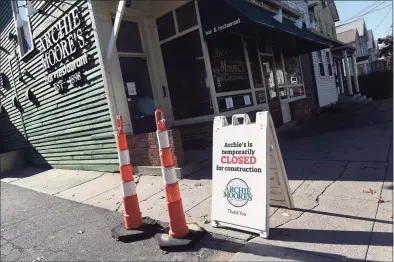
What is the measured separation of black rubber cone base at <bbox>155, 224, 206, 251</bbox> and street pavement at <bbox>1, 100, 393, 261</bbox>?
0.24ft

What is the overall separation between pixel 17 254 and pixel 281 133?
7319mm

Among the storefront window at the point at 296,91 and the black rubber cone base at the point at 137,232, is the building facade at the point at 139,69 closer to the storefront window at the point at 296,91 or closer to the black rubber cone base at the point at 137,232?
the storefront window at the point at 296,91

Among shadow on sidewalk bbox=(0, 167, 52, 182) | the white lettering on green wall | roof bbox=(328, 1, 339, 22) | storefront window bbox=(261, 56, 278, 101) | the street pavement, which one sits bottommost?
the street pavement

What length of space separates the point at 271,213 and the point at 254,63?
6185 millimetres

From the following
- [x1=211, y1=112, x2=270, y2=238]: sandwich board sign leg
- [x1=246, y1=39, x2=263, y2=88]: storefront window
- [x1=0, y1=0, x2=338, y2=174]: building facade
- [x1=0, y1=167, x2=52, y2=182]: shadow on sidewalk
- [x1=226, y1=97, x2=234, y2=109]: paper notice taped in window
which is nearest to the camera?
[x1=211, y1=112, x2=270, y2=238]: sandwich board sign leg

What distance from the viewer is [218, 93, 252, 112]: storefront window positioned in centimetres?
762

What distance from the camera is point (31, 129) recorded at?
10.7 metres

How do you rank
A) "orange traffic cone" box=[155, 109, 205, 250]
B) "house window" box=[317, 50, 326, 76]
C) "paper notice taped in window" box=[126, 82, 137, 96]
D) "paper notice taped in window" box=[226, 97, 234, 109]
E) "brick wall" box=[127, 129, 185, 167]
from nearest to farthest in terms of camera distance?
"orange traffic cone" box=[155, 109, 205, 250]
"brick wall" box=[127, 129, 185, 167]
"paper notice taped in window" box=[126, 82, 137, 96]
"paper notice taped in window" box=[226, 97, 234, 109]
"house window" box=[317, 50, 326, 76]

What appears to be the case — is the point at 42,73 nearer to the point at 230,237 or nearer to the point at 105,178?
the point at 105,178

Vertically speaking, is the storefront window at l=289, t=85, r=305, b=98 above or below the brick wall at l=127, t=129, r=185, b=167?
above

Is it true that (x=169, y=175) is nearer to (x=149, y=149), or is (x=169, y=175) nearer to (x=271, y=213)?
(x=271, y=213)

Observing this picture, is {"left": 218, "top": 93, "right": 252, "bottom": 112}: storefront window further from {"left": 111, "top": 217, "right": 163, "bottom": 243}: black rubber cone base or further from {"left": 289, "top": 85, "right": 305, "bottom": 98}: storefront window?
{"left": 111, "top": 217, "right": 163, "bottom": 243}: black rubber cone base

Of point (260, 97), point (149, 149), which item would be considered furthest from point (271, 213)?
point (260, 97)

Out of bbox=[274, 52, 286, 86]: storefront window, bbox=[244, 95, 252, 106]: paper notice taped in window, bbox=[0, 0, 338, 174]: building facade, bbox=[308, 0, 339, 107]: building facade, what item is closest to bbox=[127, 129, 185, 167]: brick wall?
bbox=[0, 0, 338, 174]: building facade
